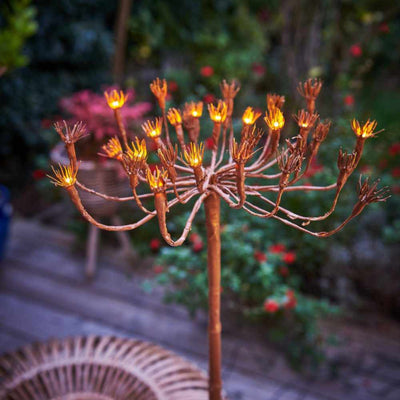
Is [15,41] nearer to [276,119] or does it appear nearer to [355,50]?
[276,119]

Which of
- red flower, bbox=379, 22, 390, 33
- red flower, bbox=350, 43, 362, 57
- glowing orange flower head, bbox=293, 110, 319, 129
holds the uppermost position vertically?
red flower, bbox=379, 22, 390, 33

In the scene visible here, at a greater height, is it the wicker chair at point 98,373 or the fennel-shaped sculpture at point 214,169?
the fennel-shaped sculpture at point 214,169

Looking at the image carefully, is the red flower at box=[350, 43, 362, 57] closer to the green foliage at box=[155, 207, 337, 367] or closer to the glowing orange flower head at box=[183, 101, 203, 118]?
the green foliage at box=[155, 207, 337, 367]

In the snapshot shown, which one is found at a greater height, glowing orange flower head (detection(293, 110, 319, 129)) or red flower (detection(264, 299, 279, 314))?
red flower (detection(264, 299, 279, 314))

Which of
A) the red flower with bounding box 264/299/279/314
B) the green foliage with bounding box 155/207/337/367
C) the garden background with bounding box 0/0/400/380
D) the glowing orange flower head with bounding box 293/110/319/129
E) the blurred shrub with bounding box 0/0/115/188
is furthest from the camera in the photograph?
the blurred shrub with bounding box 0/0/115/188

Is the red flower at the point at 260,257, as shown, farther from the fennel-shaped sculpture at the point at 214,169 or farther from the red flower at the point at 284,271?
the fennel-shaped sculpture at the point at 214,169

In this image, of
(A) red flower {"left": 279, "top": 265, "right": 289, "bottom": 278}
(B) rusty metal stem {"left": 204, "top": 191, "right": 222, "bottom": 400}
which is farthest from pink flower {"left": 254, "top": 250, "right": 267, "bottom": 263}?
(B) rusty metal stem {"left": 204, "top": 191, "right": 222, "bottom": 400}

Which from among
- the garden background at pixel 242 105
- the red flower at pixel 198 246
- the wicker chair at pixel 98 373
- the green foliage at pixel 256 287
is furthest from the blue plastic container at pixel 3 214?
the wicker chair at pixel 98 373

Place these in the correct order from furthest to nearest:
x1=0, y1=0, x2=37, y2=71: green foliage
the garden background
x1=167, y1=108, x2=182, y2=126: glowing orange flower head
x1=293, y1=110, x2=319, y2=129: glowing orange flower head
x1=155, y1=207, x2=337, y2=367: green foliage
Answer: x1=0, y1=0, x2=37, y2=71: green foliage
the garden background
x1=155, y1=207, x2=337, y2=367: green foliage
x1=167, y1=108, x2=182, y2=126: glowing orange flower head
x1=293, y1=110, x2=319, y2=129: glowing orange flower head

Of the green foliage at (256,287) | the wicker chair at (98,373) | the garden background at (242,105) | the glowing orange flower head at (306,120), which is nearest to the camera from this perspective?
the glowing orange flower head at (306,120)
